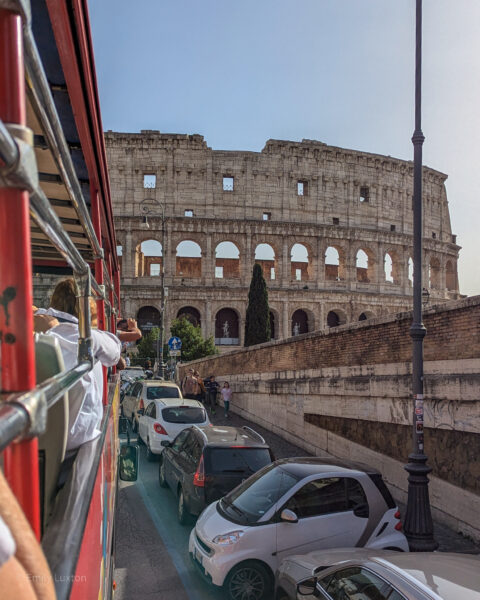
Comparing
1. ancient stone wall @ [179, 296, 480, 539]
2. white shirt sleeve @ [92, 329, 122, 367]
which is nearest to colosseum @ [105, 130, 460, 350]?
ancient stone wall @ [179, 296, 480, 539]

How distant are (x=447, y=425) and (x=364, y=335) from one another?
3.88m

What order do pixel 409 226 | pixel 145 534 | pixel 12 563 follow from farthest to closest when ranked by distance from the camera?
pixel 409 226 → pixel 145 534 → pixel 12 563

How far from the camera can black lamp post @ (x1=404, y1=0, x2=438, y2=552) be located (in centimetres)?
828

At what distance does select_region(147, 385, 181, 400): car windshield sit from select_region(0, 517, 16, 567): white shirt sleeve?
648 inches

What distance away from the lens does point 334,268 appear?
58.9 meters

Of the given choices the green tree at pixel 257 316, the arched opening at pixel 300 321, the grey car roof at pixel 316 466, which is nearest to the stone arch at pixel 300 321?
the arched opening at pixel 300 321

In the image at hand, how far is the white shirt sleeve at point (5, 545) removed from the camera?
749mm

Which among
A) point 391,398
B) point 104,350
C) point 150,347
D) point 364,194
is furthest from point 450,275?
point 104,350

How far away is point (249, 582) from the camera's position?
661 centimetres

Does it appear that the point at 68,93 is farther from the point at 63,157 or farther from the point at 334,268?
the point at 334,268

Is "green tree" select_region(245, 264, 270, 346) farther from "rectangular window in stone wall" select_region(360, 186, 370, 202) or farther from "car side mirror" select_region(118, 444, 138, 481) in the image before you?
"car side mirror" select_region(118, 444, 138, 481)

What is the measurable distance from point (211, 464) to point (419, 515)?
3218 millimetres

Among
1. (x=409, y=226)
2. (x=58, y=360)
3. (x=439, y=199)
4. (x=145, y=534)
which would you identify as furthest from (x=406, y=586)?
(x=439, y=199)

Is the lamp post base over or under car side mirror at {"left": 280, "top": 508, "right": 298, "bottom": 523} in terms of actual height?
under
